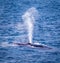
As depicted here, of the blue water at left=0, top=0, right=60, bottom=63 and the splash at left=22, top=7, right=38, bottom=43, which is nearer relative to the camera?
the blue water at left=0, top=0, right=60, bottom=63

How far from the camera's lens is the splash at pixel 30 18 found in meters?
2.58

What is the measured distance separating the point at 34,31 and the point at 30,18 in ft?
1.00

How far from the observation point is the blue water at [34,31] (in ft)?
7.03

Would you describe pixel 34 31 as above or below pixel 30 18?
below

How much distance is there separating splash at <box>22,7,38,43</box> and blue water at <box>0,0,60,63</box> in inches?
1.8

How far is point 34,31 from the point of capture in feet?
8.32

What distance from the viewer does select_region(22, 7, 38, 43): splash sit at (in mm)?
2578

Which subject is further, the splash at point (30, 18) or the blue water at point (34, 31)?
the splash at point (30, 18)

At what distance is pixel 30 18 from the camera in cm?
278

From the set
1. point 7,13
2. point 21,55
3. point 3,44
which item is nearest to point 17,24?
point 7,13

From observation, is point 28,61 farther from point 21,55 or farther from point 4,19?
point 4,19

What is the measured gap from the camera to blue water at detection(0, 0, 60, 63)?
2.14m

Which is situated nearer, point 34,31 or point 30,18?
point 34,31

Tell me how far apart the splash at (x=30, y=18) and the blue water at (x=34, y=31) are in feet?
0.15
